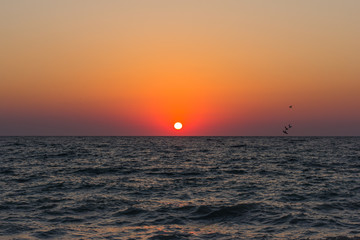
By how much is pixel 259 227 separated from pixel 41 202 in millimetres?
12082

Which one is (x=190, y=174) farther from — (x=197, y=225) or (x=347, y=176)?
(x=197, y=225)

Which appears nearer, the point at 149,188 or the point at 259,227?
the point at 259,227

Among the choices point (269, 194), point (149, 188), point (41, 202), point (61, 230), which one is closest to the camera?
point (61, 230)

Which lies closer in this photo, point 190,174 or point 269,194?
point 269,194

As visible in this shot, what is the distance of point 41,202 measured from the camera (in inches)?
817

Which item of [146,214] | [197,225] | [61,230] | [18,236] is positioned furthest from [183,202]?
[18,236]

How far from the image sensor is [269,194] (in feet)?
77.2

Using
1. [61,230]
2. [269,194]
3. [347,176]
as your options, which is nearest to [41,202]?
[61,230]

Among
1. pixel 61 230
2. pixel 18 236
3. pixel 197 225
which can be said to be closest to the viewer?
pixel 18 236

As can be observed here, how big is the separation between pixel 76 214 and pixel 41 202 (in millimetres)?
3834

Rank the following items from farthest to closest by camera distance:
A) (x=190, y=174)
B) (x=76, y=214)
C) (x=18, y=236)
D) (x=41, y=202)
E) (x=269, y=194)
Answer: (x=190, y=174)
(x=269, y=194)
(x=41, y=202)
(x=76, y=214)
(x=18, y=236)

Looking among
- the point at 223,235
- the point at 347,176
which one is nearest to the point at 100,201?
the point at 223,235

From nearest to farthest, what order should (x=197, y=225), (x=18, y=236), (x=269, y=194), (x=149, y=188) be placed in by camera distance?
1. (x=18, y=236)
2. (x=197, y=225)
3. (x=269, y=194)
4. (x=149, y=188)

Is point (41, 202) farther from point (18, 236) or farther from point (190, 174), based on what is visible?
point (190, 174)
